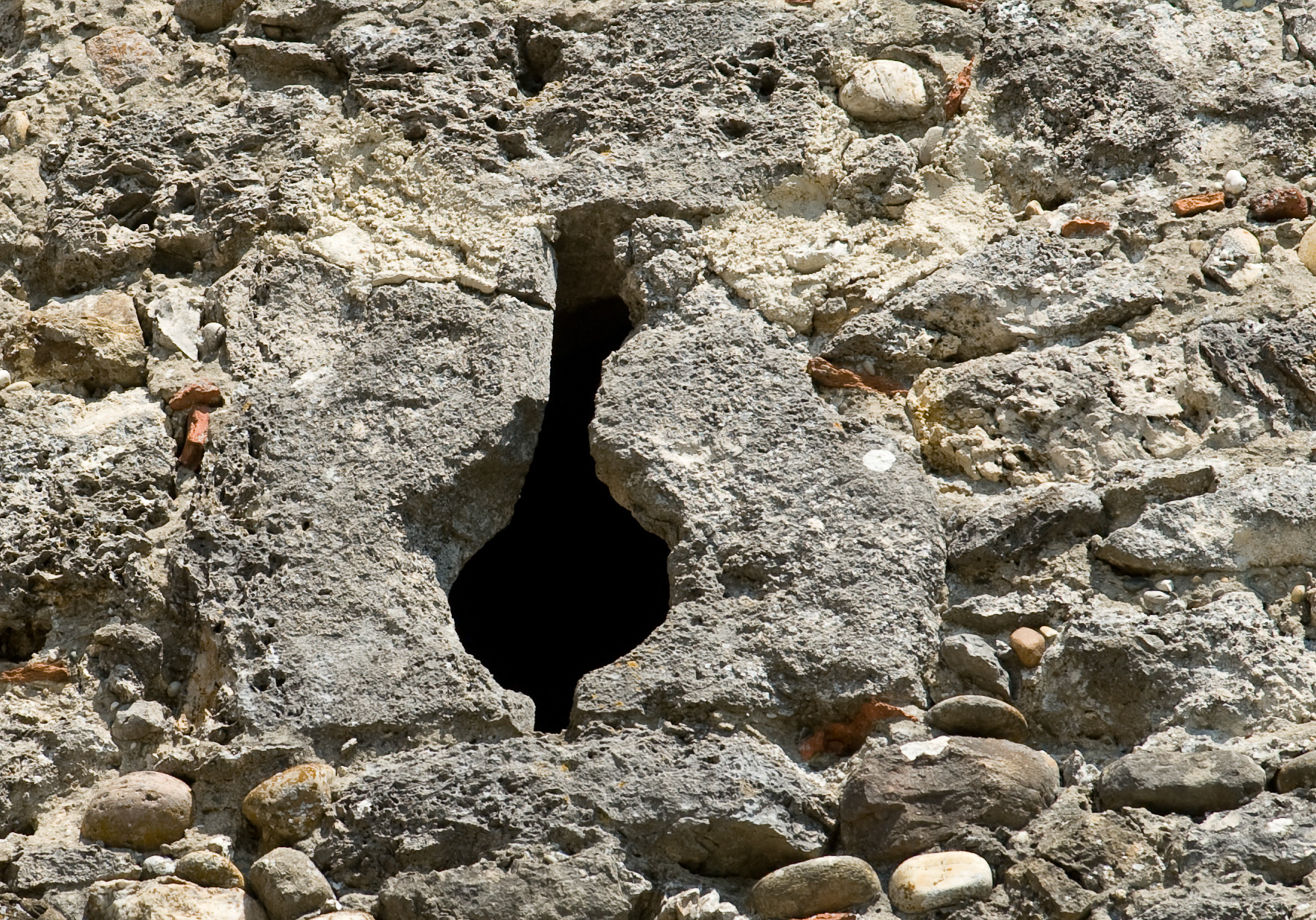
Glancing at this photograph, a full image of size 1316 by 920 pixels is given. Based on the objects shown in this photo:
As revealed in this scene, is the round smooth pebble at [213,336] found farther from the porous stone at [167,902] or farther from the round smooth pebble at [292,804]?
the porous stone at [167,902]

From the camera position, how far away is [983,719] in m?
2.24

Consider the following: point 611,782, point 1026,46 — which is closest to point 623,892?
point 611,782

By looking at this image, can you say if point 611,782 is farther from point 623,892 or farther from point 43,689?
point 43,689

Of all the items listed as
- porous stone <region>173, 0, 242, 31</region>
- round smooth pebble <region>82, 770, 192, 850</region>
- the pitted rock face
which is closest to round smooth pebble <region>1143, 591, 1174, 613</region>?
the pitted rock face

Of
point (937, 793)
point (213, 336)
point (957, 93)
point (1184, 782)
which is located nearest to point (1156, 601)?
point (1184, 782)

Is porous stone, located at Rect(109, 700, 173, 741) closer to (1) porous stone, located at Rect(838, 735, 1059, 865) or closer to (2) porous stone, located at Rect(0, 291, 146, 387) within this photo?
(2) porous stone, located at Rect(0, 291, 146, 387)

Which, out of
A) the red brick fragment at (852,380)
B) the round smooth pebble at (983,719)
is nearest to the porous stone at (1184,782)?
the round smooth pebble at (983,719)

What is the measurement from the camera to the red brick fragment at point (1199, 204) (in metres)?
2.70

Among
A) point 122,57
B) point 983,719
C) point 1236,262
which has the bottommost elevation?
point 983,719

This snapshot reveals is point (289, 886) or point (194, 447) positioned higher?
point (194, 447)

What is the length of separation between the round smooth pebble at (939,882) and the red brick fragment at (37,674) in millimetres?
1402

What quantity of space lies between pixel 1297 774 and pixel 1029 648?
1.39 feet

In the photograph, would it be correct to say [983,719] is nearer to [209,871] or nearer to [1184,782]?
[1184,782]

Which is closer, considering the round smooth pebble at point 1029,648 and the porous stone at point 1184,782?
the porous stone at point 1184,782
